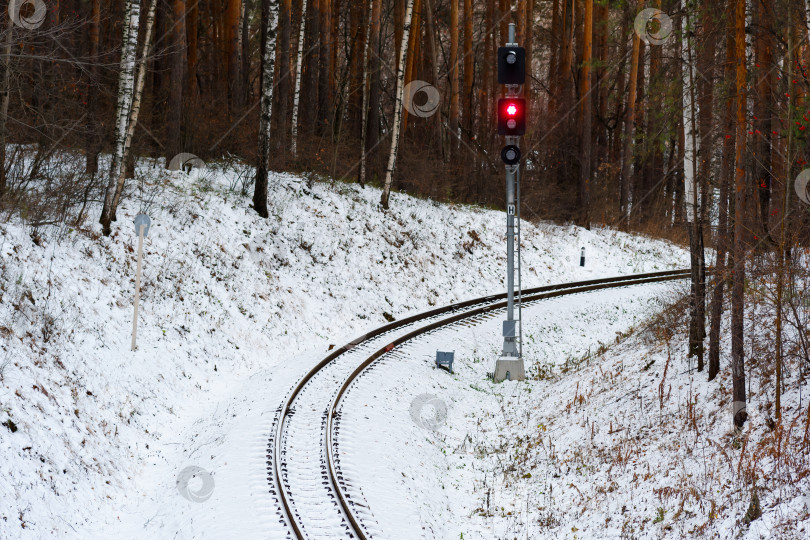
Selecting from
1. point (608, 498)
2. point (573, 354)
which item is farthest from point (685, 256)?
point (608, 498)

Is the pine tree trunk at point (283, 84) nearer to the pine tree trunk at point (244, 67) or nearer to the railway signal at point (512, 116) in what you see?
the pine tree trunk at point (244, 67)

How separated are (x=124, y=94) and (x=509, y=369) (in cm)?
1026

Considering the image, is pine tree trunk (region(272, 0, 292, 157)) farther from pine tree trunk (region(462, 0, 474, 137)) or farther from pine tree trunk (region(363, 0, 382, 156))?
pine tree trunk (region(462, 0, 474, 137))

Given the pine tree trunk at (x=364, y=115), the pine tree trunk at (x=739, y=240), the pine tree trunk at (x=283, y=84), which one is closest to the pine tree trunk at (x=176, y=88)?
the pine tree trunk at (x=283, y=84)

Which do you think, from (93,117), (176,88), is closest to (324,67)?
(176,88)

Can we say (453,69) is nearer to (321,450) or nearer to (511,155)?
(511,155)

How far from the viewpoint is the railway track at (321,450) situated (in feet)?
24.6

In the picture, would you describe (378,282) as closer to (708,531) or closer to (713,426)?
(713,426)

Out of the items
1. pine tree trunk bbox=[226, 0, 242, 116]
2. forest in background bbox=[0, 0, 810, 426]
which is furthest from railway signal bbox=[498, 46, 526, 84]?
pine tree trunk bbox=[226, 0, 242, 116]

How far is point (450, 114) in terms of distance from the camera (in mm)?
27859

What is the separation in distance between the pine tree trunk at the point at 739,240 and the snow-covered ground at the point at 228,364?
534mm

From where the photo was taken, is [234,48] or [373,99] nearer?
[373,99]

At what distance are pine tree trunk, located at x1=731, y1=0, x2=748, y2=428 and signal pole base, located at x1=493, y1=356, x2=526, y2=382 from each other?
20.2 ft

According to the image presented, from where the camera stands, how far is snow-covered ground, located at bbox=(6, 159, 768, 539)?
8.16 m
